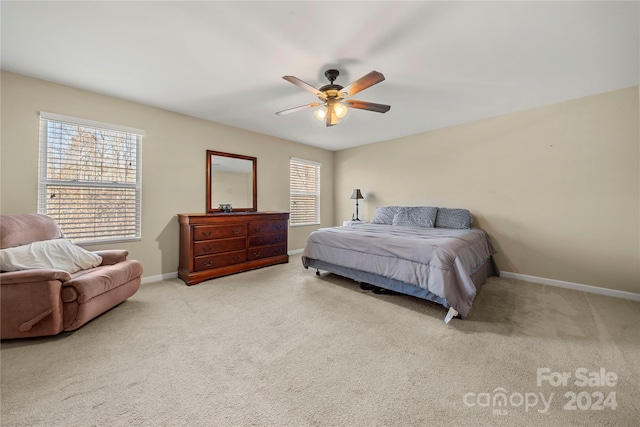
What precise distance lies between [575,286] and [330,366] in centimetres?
359

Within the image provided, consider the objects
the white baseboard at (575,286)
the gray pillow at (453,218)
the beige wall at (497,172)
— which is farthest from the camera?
the gray pillow at (453,218)

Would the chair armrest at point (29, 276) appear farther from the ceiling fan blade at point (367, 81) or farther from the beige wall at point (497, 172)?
the ceiling fan blade at point (367, 81)

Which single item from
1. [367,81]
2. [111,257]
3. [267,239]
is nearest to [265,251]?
[267,239]

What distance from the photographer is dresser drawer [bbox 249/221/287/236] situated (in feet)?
13.2

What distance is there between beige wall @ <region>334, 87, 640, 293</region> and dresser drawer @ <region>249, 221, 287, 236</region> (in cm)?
267


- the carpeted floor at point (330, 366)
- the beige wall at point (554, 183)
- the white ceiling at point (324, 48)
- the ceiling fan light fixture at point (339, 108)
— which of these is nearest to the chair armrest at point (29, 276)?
the carpeted floor at point (330, 366)

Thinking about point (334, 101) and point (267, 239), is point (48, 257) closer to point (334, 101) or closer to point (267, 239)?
point (267, 239)

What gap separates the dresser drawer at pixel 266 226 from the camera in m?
4.03

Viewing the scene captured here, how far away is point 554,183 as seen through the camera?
331 cm

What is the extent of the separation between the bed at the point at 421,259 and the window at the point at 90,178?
101 inches

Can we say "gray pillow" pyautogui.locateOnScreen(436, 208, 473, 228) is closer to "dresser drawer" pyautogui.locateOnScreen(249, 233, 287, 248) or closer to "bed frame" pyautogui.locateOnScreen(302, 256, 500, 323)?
"bed frame" pyautogui.locateOnScreen(302, 256, 500, 323)

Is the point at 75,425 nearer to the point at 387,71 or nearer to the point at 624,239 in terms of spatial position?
the point at 387,71

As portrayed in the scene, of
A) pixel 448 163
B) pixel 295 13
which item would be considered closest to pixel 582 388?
pixel 295 13

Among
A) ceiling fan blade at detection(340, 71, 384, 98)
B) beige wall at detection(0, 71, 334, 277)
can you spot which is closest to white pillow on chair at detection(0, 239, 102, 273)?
beige wall at detection(0, 71, 334, 277)
